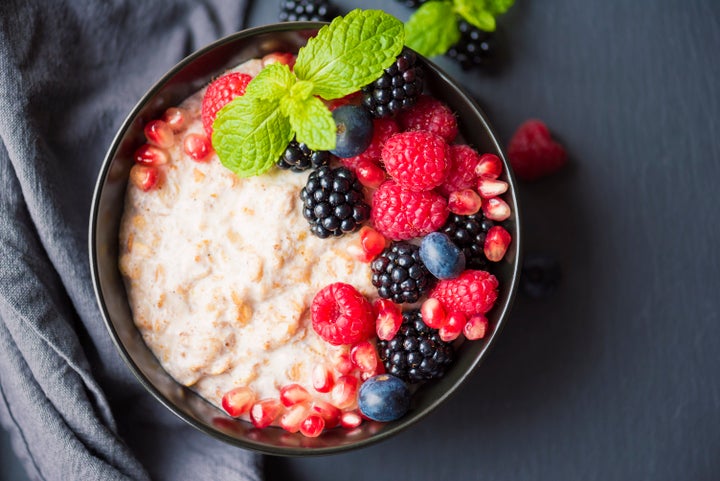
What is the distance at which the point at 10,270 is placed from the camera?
2184mm

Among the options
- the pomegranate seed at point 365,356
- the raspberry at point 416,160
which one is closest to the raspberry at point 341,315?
the pomegranate seed at point 365,356

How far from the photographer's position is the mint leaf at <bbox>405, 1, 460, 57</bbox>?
232 centimetres

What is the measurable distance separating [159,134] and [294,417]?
3.22ft

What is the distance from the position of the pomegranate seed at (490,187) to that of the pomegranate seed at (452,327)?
14.7 inches

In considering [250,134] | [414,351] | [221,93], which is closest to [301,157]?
[250,134]

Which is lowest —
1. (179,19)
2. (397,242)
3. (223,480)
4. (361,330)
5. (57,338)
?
(223,480)

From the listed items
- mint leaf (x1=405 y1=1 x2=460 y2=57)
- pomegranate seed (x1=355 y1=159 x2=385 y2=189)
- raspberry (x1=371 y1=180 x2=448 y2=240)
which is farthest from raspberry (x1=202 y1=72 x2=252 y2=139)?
mint leaf (x1=405 y1=1 x2=460 y2=57)

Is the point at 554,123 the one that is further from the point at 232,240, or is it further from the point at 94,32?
the point at 94,32

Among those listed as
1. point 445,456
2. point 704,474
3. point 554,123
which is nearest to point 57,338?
point 445,456

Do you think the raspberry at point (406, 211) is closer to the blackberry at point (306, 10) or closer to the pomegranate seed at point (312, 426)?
the pomegranate seed at point (312, 426)

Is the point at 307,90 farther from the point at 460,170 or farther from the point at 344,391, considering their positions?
the point at 344,391

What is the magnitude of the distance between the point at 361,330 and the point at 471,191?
0.54 meters

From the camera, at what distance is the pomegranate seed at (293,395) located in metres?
2.06

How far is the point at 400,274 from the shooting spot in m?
1.94
